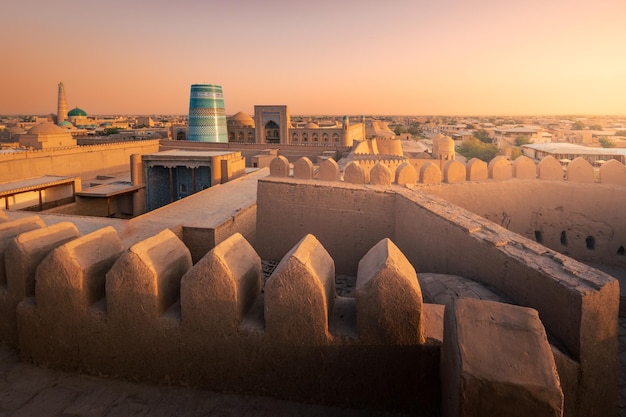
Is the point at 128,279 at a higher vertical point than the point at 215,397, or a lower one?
higher

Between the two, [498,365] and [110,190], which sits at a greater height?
[498,365]

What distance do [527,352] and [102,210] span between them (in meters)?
13.9

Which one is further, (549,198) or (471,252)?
(549,198)

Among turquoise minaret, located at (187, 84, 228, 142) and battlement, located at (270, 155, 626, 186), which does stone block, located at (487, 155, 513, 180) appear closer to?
battlement, located at (270, 155, 626, 186)

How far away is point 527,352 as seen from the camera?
1.52m

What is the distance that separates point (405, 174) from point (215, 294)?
13.0ft

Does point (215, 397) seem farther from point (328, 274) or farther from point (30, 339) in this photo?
point (30, 339)

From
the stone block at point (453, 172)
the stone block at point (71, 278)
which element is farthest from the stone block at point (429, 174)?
the stone block at point (71, 278)

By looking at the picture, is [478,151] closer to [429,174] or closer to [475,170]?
[475,170]

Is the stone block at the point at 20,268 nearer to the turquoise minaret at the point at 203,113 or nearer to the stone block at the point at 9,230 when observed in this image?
the stone block at the point at 9,230

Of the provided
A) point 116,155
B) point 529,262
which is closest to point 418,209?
point 529,262

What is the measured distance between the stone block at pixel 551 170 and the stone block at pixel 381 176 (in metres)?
2.61

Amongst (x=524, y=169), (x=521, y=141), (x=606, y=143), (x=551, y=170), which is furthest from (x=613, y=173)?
(x=521, y=141)

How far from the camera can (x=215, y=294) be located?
2.08 m
